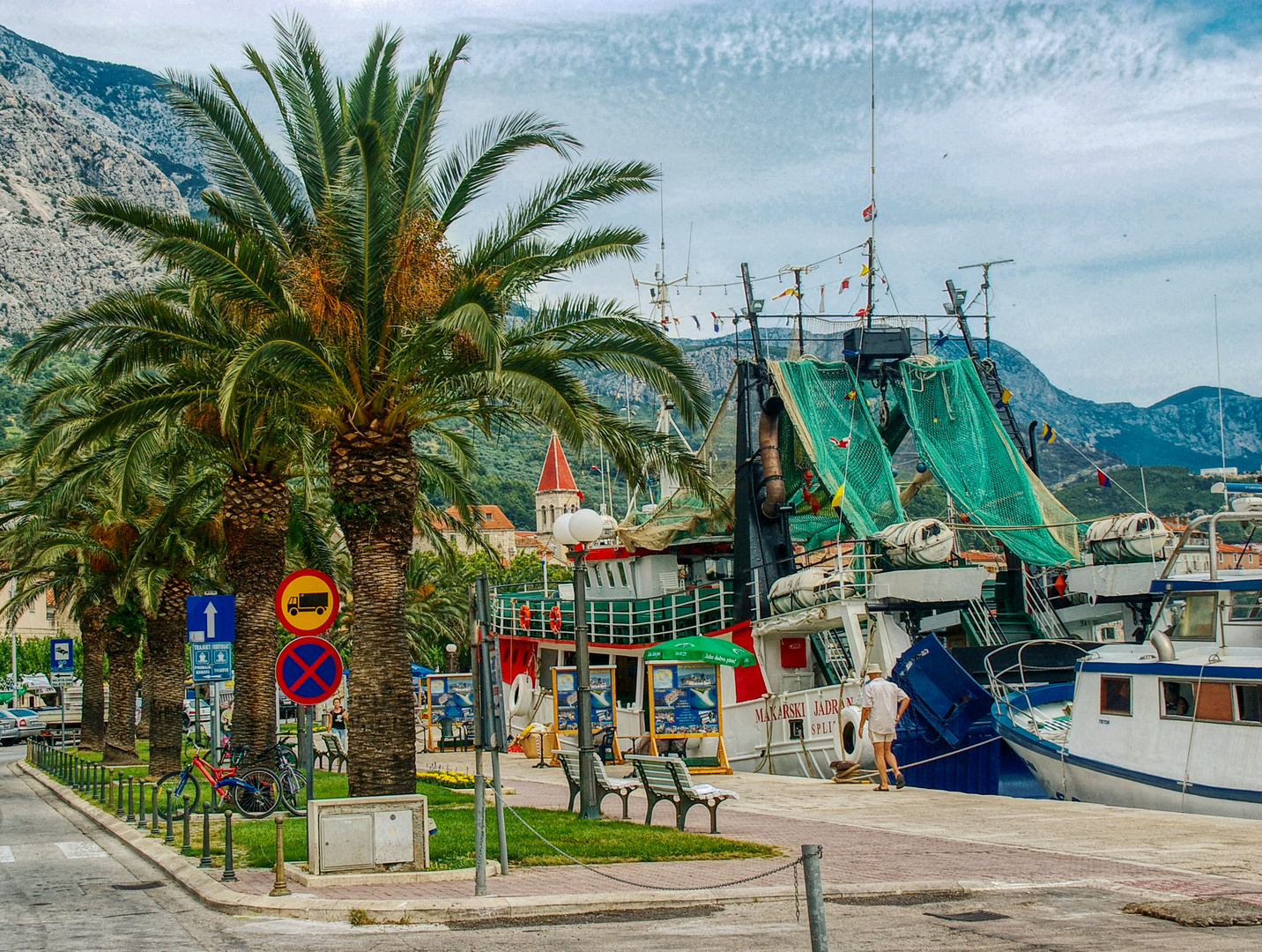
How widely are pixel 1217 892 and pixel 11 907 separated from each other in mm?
9237

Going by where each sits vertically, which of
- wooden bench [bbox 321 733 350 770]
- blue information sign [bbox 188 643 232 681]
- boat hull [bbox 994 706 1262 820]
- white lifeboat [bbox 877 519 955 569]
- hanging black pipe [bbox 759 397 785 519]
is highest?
hanging black pipe [bbox 759 397 785 519]

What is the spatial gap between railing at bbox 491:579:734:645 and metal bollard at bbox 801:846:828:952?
21.3m

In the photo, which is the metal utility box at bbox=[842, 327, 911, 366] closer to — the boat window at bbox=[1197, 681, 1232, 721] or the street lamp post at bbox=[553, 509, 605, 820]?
the boat window at bbox=[1197, 681, 1232, 721]

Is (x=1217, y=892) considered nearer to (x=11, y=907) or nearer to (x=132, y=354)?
(x=11, y=907)

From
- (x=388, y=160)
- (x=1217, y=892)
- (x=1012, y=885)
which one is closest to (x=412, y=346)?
(x=388, y=160)

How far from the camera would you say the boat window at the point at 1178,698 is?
14.9 m

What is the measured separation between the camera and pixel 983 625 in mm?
23234

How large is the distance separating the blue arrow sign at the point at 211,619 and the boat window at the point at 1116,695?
11678mm

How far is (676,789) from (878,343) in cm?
1682

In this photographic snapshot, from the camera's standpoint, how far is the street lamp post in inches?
544

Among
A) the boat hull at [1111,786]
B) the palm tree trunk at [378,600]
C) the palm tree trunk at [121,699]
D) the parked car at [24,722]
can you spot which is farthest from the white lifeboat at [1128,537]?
the parked car at [24,722]

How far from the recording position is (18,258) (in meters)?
136

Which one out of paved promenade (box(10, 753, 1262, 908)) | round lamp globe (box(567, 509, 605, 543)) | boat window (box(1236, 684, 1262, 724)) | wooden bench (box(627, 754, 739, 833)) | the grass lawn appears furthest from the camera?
boat window (box(1236, 684, 1262, 724))

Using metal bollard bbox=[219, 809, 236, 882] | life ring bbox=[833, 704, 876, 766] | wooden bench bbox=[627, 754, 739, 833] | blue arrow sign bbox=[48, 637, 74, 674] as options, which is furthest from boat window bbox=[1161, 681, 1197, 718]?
blue arrow sign bbox=[48, 637, 74, 674]
